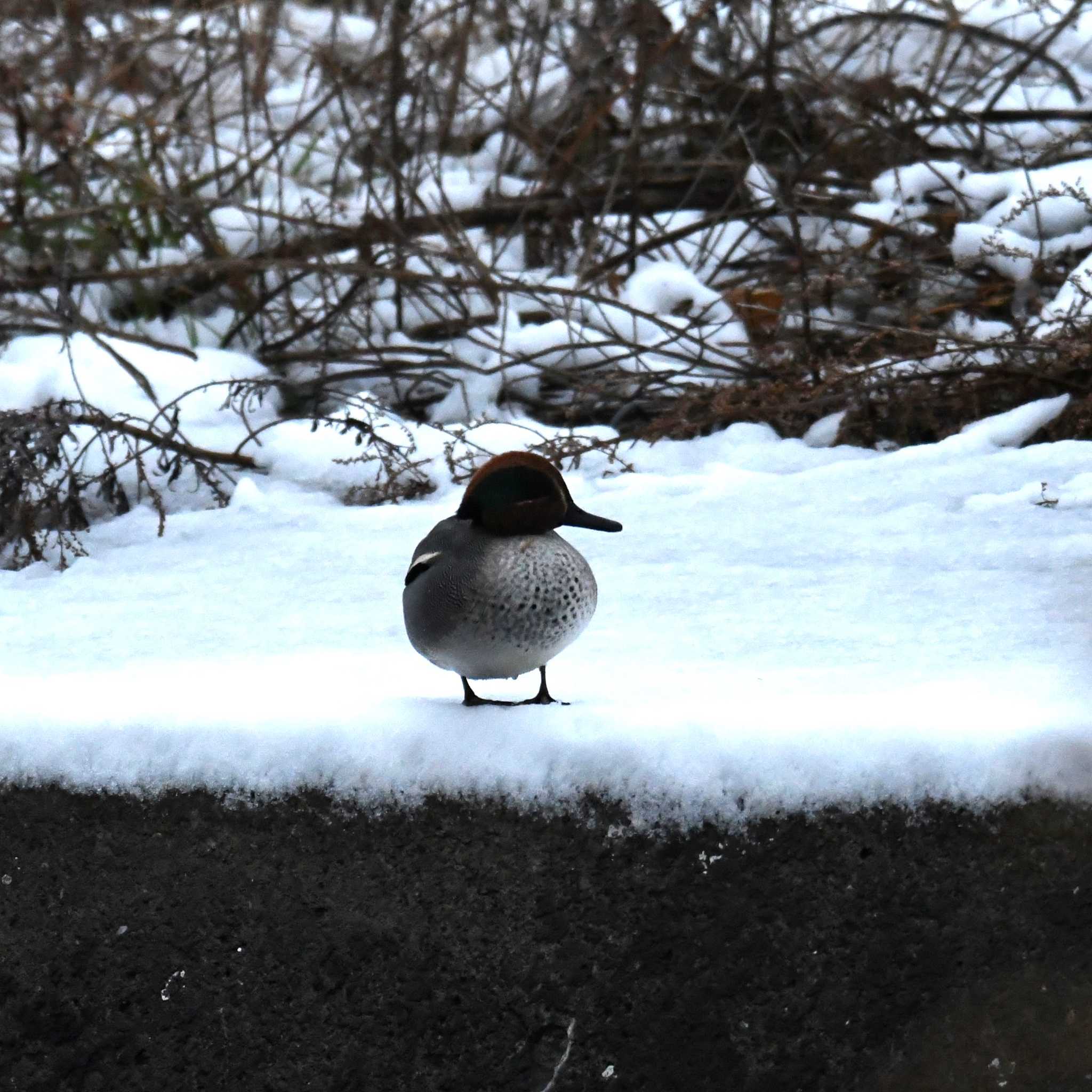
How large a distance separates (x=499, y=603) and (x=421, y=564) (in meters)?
0.17

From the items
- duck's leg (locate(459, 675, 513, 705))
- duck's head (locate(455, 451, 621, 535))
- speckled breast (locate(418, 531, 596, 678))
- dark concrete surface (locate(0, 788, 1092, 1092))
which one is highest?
duck's head (locate(455, 451, 621, 535))

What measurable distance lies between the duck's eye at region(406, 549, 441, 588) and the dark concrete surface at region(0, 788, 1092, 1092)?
0.31 meters

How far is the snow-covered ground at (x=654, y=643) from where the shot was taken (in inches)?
69.1

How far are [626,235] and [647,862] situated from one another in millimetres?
3041

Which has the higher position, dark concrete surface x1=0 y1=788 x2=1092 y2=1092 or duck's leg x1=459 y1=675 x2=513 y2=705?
duck's leg x1=459 y1=675 x2=513 y2=705

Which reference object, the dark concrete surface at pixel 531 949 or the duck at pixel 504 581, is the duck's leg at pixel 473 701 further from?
the dark concrete surface at pixel 531 949

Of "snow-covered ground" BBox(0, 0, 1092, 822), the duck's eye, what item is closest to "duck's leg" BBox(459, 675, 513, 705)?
"snow-covered ground" BBox(0, 0, 1092, 822)

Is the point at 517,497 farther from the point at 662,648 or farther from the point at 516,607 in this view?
the point at 662,648

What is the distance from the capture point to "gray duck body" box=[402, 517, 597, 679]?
1708 millimetres

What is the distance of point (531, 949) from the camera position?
1.83 meters

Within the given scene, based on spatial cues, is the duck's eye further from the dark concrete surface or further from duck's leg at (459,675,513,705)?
the dark concrete surface

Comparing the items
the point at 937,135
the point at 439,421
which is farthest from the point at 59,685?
the point at 937,135

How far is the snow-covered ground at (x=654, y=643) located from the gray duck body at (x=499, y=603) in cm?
11

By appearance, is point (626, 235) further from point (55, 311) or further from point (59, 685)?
point (59, 685)
